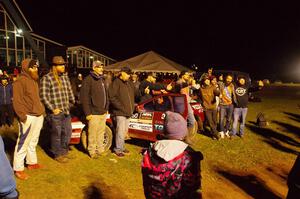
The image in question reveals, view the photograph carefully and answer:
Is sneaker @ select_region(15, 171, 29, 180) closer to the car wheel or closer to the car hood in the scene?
the car wheel

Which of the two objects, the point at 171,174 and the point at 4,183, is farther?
the point at 171,174

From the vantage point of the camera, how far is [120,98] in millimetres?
7086

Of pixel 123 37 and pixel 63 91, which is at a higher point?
pixel 123 37

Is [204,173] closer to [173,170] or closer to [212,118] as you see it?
[212,118]

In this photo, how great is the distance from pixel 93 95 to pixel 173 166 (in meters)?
4.34

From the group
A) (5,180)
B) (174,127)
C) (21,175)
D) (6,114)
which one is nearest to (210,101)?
(21,175)

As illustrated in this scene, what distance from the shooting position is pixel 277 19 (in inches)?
2997

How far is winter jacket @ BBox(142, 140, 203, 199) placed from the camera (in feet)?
8.89

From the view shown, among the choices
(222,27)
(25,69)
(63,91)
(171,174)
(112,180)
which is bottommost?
(112,180)

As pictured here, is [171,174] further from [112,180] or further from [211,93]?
[211,93]

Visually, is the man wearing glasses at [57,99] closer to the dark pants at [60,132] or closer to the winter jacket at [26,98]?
the dark pants at [60,132]

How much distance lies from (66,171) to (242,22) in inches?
2937

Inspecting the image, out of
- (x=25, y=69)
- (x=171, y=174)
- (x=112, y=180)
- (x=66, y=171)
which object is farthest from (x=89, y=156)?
(x=171, y=174)

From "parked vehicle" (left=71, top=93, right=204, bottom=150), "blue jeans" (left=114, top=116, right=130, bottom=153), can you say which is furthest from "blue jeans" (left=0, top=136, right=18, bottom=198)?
"parked vehicle" (left=71, top=93, right=204, bottom=150)
